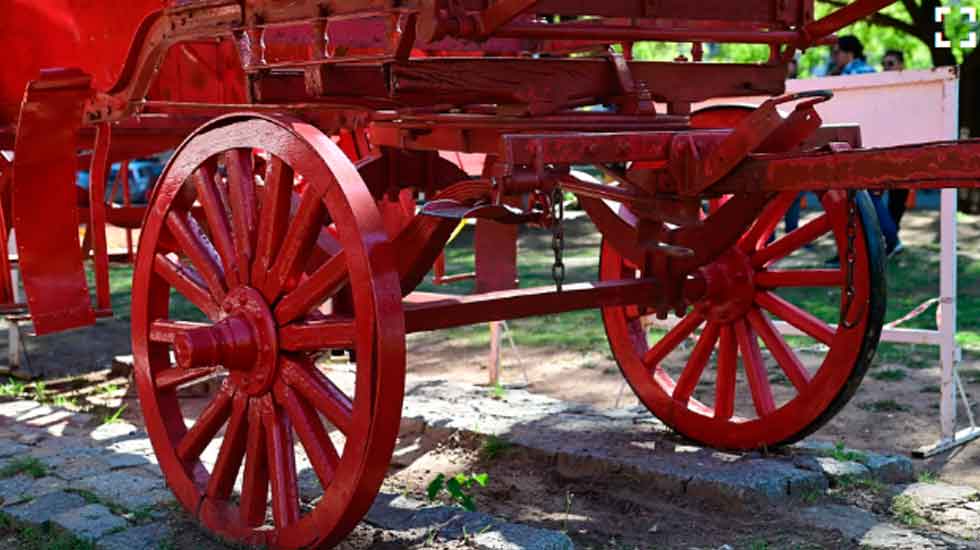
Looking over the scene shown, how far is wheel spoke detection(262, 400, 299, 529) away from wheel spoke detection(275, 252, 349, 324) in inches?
11.2

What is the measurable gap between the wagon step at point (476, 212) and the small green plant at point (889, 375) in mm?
3485

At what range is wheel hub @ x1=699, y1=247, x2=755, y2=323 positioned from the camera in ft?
16.0

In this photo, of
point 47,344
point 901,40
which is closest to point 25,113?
point 47,344

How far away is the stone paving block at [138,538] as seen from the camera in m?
3.81

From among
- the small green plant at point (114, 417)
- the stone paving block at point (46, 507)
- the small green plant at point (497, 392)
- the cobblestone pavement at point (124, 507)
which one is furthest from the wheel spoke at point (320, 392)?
the small green plant at point (114, 417)

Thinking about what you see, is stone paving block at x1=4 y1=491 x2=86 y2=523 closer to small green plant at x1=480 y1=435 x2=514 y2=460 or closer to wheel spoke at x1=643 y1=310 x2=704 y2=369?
small green plant at x1=480 y1=435 x2=514 y2=460

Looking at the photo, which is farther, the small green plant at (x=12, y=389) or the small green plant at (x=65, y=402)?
the small green plant at (x=12, y=389)

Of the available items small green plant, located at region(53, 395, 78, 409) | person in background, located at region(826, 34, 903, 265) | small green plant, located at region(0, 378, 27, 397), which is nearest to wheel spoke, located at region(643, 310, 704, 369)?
small green plant, located at region(53, 395, 78, 409)

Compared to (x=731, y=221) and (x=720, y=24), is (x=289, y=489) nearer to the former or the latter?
(x=731, y=221)

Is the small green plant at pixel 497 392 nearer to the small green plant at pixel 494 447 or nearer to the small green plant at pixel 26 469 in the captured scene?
the small green plant at pixel 494 447

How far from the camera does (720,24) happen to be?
470cm

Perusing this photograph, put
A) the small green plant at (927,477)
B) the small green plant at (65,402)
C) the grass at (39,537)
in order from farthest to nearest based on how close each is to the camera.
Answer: the small green plant at (65,402) → the small green plant at (927,477) → the grass at (39,537)

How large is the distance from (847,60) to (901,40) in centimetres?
709

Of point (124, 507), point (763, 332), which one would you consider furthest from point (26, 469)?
point (763, 332)
